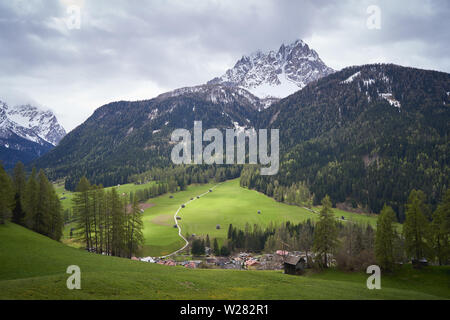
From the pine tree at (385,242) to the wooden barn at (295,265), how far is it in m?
14.5

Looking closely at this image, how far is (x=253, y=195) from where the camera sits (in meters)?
181

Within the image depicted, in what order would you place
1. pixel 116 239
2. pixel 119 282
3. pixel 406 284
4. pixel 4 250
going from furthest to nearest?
pixel 116 239 → pixel 406 284 → pixel 4 250 → pixel 119 282

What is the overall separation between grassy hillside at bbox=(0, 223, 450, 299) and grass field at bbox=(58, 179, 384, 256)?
52829 mm

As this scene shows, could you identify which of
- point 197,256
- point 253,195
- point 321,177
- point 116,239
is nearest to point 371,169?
point 321,177

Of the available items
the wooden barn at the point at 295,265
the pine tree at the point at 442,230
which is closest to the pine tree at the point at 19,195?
the wooden barn at the point at 295,265

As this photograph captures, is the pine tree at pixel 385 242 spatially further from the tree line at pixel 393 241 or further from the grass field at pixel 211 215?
the grass field at pixel 211 215

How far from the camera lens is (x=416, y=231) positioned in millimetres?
42875

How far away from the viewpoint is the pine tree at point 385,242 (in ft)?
137

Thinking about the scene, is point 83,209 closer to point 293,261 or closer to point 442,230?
point 293,261

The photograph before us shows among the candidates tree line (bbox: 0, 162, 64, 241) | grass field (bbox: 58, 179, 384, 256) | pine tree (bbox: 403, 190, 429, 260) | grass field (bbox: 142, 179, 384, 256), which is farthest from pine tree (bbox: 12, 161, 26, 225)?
pine tree (bbox: 403, 190, 429, 260)

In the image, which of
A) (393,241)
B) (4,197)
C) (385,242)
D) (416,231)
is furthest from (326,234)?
(4,197)

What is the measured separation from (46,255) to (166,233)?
73.9 meters

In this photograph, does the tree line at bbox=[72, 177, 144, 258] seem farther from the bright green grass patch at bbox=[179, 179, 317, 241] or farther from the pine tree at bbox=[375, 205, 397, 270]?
the bright green grass patch at bbox=[179, 179, 317, 241]
